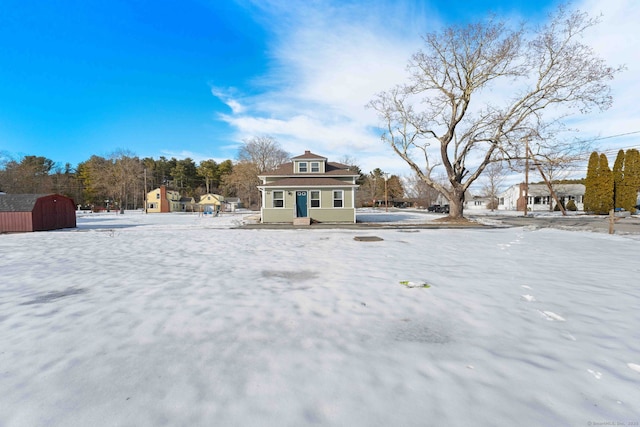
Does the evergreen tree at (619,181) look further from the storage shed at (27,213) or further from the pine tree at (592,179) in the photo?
the storage shed at (27,213)

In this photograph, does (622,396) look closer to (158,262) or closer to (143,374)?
(143,374)

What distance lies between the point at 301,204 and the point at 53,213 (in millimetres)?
15653

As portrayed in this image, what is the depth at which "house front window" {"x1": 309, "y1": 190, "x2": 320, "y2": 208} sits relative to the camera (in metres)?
20.5

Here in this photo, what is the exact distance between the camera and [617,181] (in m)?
31.6

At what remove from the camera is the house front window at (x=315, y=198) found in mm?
20484

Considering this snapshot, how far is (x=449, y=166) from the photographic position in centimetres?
2108

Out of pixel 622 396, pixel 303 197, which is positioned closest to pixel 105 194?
pixel 303 197

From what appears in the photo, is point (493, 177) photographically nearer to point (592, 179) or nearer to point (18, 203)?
point (592, 179)

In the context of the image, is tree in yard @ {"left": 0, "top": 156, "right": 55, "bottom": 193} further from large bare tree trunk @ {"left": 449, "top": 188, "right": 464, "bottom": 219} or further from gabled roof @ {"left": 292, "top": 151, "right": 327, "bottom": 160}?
large bare tree trunk @ {"left": 449, "top": 188, "right": 464, "bottom": 219}

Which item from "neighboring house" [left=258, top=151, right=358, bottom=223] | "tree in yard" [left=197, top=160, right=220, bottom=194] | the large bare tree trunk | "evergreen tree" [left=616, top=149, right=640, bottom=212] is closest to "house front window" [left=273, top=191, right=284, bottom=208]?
"neighboring house" [left=258, top=151, right=358, bottom=223]

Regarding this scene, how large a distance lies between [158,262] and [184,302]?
366cm

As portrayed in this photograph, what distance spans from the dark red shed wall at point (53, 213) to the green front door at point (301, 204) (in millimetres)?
15251

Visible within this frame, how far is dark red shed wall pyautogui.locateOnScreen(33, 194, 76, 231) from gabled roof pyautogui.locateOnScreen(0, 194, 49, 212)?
244mm

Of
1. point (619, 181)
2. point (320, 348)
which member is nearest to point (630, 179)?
point (619, 181)
